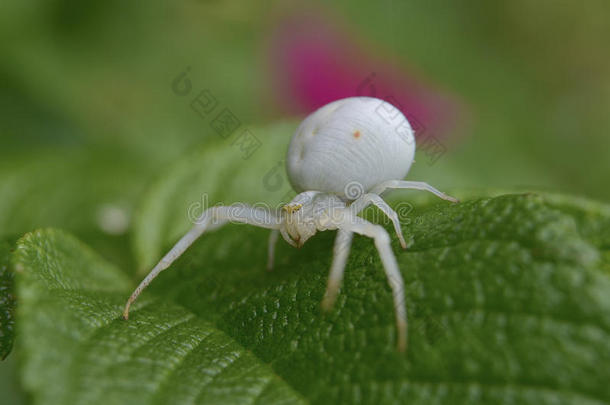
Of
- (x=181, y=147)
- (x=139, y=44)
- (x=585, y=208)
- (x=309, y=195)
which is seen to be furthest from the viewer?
(x=139, y=44)

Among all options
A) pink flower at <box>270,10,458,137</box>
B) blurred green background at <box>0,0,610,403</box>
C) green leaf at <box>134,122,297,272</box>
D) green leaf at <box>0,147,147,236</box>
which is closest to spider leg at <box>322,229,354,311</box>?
green leaf at <box>134,122,297,272</box>

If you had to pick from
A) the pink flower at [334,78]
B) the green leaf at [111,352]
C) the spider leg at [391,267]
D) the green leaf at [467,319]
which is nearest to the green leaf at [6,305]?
the green leaf at [111,352]

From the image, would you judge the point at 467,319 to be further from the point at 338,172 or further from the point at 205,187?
the point at 205,187

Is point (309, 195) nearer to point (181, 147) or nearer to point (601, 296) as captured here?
point (601, 296)

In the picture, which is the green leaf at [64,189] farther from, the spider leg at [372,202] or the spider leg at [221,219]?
the spider leg at [372,202]

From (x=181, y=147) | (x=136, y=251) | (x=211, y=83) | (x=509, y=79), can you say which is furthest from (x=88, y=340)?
(x=509, y=79)

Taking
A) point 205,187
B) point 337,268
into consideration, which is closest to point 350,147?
point 337,268

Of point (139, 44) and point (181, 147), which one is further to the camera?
point (139, 44)
